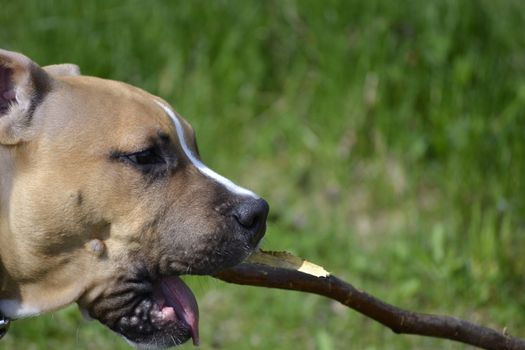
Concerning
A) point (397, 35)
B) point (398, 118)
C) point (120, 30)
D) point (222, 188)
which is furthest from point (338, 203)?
point (222, 188)

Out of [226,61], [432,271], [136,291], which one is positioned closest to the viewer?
[136,291]

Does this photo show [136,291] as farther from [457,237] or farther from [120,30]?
[120,30]

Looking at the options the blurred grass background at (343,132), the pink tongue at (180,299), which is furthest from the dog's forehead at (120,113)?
the blurred grass background at (343,132)

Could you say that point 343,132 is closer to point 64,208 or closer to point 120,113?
point 120,113

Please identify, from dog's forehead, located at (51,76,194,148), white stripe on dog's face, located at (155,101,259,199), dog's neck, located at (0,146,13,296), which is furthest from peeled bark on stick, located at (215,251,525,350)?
dog's neck, located at (0,146,13,296)

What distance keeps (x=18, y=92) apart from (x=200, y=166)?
0.69 meters

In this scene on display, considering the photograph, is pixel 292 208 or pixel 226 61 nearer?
pixel 292 208

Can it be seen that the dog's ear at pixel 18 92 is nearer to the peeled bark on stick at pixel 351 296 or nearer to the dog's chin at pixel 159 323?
the dog's chin at pixel 159 323

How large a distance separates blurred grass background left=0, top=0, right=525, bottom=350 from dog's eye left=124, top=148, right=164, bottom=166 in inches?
65.9

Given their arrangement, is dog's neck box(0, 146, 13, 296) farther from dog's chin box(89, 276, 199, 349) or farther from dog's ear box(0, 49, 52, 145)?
dog's chin box(89, 276, 199, 349)

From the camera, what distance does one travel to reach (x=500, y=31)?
619 cm

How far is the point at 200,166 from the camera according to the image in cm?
349

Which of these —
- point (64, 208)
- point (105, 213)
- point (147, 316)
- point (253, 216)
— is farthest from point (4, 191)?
point (253, 216)

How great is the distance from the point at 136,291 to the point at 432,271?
2.61m
